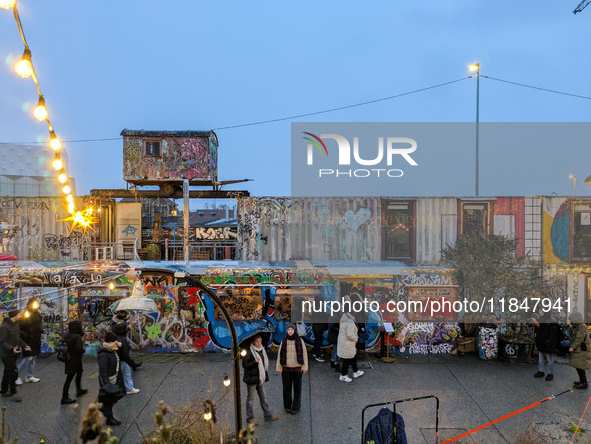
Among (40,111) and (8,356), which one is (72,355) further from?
(40,111)

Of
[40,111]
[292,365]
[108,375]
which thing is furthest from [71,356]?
[40,111]

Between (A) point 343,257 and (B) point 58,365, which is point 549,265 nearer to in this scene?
(A) point 343,257

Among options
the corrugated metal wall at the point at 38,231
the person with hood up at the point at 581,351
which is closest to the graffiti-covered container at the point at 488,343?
the person with hood up at the point at 581,351

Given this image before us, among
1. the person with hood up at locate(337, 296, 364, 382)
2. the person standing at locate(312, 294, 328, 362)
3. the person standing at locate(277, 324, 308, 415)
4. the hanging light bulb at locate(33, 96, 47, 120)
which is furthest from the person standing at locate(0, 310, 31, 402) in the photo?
the person with hood up at locate(337, 296, 364, 382)

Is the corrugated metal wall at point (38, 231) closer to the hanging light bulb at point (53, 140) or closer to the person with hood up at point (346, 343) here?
the hanging light bulb at point (53, 140)

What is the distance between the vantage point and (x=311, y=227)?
1280 cm

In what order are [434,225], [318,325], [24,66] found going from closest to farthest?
[24,66] < [318,325] < [434,225]

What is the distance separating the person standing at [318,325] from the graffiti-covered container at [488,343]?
4166mm

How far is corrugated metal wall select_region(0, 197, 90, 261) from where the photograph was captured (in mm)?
12852

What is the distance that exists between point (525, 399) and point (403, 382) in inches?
92.2

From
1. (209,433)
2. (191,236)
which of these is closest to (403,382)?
(209,433)

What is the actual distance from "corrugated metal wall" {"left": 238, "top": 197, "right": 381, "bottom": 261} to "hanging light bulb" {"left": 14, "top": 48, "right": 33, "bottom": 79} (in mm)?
7930

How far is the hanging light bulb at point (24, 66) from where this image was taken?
210 inches

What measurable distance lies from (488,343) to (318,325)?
452 centimetres
